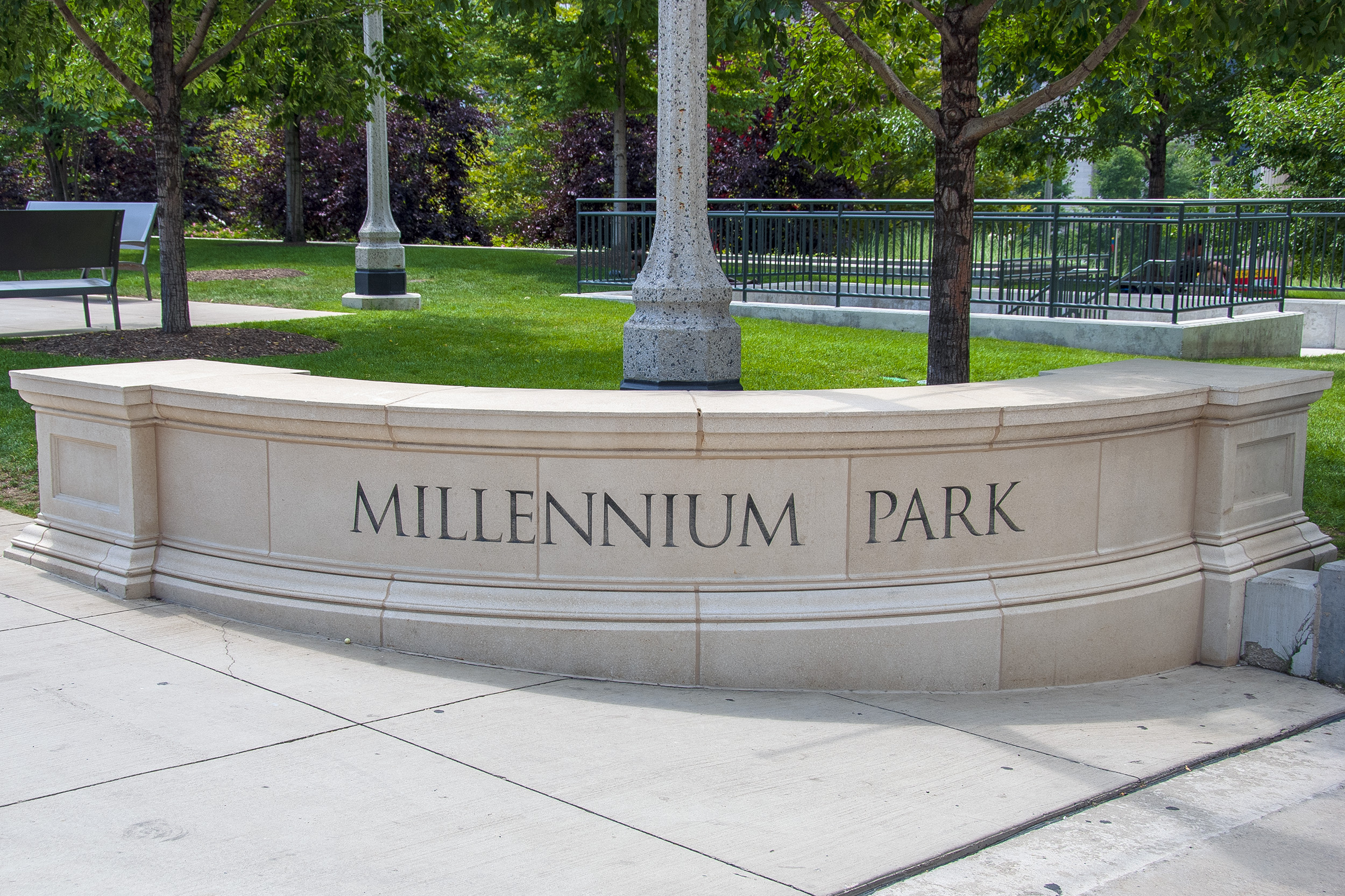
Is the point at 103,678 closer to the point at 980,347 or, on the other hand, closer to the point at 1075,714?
the point at 1075,714

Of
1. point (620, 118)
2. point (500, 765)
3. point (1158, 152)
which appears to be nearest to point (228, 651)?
point (500, 765)

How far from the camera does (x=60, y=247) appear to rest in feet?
37.2

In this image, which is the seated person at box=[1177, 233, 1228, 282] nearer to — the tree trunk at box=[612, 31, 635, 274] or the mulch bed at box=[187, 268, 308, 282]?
the tree trunk at box=[612, 31, 635, 274]

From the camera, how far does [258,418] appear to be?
4.83 m

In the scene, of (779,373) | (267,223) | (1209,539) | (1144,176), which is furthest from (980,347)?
(1144,176)

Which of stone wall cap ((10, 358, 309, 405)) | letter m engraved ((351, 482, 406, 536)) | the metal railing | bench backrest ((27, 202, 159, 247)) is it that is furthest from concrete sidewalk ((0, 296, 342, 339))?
letter m engraved ((351, 482, 406, 536))

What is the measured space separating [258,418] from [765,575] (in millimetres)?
2099

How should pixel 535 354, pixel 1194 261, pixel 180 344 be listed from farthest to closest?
pixel 1194 261, pixel 535 354, pixel 180 344

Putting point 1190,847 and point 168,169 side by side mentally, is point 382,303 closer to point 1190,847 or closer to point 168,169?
point 168,169

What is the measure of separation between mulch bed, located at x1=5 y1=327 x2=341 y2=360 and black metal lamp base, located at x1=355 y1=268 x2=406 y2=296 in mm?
2727

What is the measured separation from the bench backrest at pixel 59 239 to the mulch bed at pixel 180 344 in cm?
79

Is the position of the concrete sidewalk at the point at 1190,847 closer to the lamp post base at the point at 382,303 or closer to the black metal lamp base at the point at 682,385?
the black metal lamp base at the point at 682,385

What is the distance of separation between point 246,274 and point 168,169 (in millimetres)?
7584

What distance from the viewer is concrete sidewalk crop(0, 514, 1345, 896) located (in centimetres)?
311
